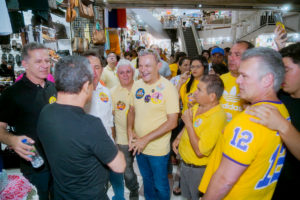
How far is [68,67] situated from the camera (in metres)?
1.16

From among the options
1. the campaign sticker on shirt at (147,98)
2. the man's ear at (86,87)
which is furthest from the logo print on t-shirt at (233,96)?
the man's ear at (86,87)

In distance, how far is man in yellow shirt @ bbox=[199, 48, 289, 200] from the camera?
1.00 m

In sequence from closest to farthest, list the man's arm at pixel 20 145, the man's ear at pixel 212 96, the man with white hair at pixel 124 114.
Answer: the man's arm at pixel 20 145, the man's ear at pixel 212 96, the man with white hair at pixel 124 114

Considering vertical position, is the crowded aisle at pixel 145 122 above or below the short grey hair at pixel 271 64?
below

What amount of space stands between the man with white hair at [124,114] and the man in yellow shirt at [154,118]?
0.23 meters

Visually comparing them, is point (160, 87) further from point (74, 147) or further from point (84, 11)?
point (84, 11)

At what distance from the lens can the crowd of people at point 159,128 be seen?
1.04 meters

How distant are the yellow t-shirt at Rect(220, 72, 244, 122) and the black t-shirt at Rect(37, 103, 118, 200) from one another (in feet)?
4.84

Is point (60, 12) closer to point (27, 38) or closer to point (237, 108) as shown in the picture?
point (27, 38)

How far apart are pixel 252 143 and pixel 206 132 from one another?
27.0 inches

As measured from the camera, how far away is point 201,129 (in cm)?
174

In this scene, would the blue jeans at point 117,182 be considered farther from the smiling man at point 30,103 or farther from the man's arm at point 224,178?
the man's arm at point 224,178

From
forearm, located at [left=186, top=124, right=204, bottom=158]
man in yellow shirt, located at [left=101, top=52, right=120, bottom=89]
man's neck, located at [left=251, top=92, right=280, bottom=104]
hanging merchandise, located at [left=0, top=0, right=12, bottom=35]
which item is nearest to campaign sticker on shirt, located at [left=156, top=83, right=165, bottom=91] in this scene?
forearm, located at [left=186, top=124, right=204, bottom=158]

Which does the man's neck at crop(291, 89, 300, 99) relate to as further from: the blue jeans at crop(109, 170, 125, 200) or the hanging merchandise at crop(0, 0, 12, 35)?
the hanging merchandise at crop(0, 0, 12, 35)
